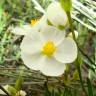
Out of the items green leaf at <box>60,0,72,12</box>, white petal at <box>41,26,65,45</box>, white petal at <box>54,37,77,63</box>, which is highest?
green leaf at <box>60,0,72,12</box>

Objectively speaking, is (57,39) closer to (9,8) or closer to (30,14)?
(30,14)

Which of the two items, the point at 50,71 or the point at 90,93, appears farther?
the point at 90,93

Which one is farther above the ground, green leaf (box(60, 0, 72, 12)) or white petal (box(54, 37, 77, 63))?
green leaf (box(60, 0, 72, 12))

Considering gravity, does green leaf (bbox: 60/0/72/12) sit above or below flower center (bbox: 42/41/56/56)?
above

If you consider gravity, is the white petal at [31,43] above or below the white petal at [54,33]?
below

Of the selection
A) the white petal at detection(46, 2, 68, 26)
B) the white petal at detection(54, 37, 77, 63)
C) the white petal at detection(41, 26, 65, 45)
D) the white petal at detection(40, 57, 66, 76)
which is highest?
the white petal at detection(46, 2, 68, 26)

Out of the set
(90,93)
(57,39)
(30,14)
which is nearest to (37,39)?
(57,39)
